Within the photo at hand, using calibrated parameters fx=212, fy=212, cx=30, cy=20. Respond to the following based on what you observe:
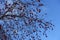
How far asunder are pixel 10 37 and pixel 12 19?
2.06 feet

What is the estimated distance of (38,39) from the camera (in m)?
7.03

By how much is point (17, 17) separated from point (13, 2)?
0.52 m

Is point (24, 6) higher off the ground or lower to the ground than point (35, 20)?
higher

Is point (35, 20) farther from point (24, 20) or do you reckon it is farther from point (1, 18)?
point (1, 18)

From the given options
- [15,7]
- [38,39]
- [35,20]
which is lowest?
[38,39]

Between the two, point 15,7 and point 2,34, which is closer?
point 2,34

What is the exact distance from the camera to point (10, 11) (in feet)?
22.4

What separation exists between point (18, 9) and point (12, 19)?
16.6 inches

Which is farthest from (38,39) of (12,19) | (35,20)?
(12,19)

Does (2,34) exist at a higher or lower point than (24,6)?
lower

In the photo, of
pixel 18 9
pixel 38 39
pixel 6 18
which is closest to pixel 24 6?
pixel 18 9

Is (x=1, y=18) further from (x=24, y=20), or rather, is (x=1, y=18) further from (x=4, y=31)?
(x=24, y=20)

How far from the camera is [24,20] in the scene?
7.14m

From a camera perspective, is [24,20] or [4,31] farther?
[24,20]
